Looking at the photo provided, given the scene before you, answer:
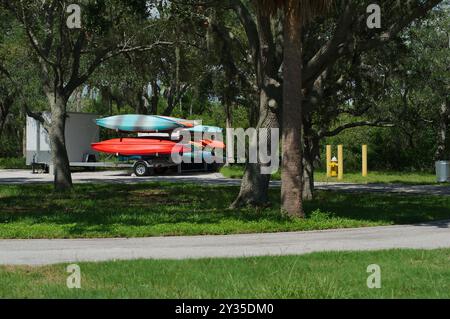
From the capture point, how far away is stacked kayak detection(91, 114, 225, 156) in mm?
36781

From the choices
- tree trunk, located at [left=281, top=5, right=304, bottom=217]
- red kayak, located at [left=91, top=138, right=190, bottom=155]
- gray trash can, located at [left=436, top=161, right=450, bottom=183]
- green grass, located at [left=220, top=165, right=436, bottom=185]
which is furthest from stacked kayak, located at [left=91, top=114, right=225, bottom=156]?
tree trunk, located at [left=281, top=5, right=304, bottom=217]

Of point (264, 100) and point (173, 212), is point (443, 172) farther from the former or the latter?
point (173, 212)

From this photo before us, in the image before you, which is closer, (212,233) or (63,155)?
(212,233)

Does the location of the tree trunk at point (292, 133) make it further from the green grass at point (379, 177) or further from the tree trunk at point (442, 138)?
the tree trunk at point (442, 138)

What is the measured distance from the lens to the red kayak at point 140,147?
36625 mm

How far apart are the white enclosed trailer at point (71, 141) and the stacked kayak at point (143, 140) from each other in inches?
42.4

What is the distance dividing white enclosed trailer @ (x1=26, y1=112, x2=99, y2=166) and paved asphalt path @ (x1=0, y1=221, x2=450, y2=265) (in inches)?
1002

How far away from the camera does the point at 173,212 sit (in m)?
17.6

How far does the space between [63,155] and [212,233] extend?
13.0m

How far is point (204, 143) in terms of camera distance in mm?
40031

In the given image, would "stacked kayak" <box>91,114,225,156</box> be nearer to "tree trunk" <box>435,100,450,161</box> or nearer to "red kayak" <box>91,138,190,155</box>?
"red kayak" <box>91,138,190,155</box>

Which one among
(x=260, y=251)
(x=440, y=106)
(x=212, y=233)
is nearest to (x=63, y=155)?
(x=212, y=233)
